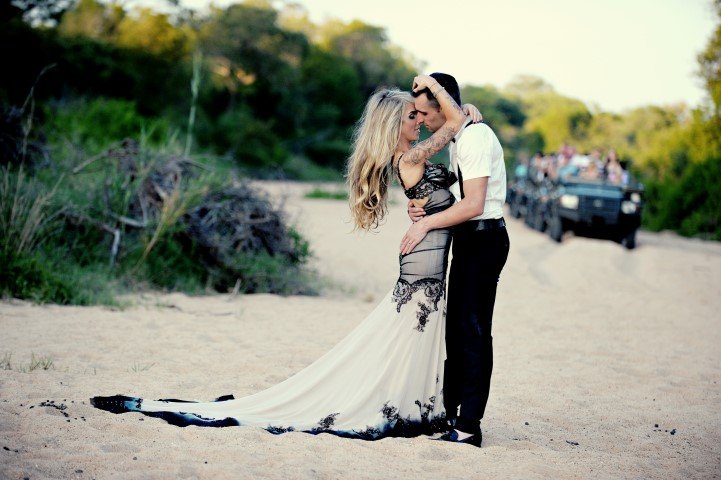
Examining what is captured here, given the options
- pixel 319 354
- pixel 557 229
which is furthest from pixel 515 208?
pixel 319 354

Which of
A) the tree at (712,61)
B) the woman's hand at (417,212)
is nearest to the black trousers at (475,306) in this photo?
the woman's hand at (417,212)

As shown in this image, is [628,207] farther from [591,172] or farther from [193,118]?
[193,118]

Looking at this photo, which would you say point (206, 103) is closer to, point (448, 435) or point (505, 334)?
point (505, 334)

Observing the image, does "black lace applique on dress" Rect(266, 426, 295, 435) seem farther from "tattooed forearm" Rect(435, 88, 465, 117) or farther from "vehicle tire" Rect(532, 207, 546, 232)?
"vehicle tire" Rect(532, 207, 546, 232)

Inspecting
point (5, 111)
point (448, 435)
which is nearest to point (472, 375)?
point (448, 435)

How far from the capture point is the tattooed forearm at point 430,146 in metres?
4.51

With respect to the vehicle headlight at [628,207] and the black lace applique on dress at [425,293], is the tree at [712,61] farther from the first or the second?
the black lace applique on dress at [425,293]

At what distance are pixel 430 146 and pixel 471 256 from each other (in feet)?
2.24

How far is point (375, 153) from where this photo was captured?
4.72m

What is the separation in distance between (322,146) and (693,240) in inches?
1206

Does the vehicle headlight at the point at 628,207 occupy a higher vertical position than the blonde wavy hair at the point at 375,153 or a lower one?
lower

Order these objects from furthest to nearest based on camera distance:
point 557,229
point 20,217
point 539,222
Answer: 1. point 539,222
2. point 557,229
3. point 20,217

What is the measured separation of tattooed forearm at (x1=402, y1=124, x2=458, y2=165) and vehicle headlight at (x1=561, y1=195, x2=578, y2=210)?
556 inches

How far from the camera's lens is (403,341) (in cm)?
476
